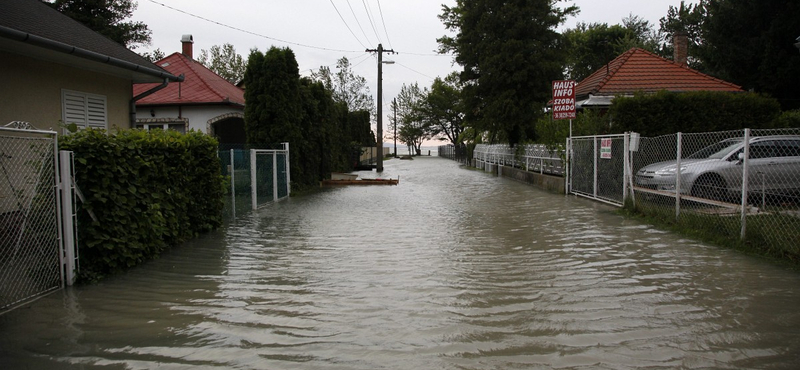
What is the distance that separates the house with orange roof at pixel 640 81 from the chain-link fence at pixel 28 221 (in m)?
19.7

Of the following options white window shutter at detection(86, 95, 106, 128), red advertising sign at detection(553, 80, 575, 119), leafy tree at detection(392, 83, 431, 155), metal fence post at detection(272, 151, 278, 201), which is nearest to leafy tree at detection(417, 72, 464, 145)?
leafy tree at detection(392, 83, 431, 155)

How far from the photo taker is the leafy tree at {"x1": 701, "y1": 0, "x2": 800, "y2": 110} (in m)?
24.0

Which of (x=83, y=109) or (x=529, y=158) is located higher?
(x=83, y=109)

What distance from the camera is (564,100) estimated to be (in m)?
16.3

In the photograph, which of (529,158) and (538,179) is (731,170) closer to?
(538,179)

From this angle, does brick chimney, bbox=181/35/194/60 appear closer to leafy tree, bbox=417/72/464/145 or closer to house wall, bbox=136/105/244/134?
house wall, bbox=136/105/244/134

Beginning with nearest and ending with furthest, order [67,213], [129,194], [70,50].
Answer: [67,213] < [129,194] < [70,50]

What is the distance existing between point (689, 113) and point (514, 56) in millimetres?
12090

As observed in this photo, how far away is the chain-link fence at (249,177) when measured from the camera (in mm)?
11976

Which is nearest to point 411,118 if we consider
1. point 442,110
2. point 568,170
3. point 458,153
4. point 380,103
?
point 442,110

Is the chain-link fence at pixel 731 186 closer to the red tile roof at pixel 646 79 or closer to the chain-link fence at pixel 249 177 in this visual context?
the chain-link fence at pixel 249 177

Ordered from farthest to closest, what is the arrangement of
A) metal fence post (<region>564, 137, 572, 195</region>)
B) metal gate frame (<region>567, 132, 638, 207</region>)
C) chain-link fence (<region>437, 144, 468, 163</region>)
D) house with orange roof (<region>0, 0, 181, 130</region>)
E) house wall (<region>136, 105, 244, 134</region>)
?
chain-link fence (<region>437, 144, 468, 163</region>) < house wall (<region>136, 105, 244, 134</region>) < metal fence post (<region>564, 137, 572, 195</region>) < metal gate frame (<region>567, 132, 638, 207</region>) < house with orange roof (<region>0, 0, 181, 130</region>)

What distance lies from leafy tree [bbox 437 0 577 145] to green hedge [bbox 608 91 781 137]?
456 inches

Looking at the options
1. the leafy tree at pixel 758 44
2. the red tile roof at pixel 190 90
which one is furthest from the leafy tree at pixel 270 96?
the leafy tree at pixel 758 44
